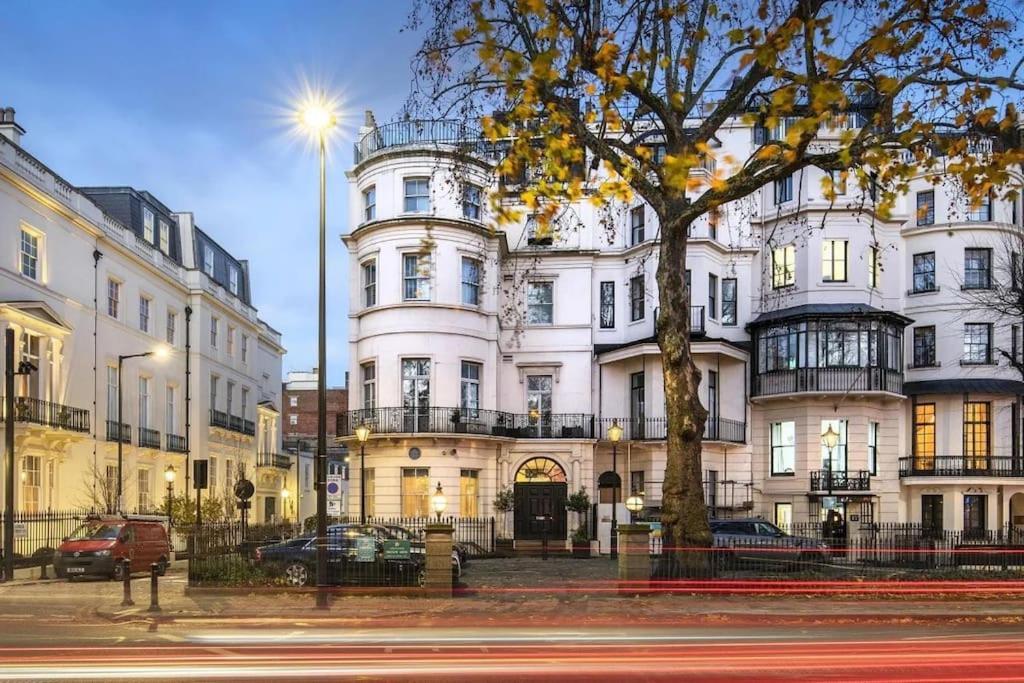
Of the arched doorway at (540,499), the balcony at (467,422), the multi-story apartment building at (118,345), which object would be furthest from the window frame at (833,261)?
the multi-story apartment building at (118,345)

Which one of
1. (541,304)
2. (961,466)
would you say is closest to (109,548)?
(541,304)

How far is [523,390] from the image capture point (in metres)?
37.3

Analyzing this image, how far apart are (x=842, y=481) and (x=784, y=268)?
867 centimetres

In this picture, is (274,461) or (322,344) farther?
(274,461)

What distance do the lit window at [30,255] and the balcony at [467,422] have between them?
37.7 feet

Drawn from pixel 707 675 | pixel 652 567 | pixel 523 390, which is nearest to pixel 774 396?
pixel 523 390

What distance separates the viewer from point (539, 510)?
118ft

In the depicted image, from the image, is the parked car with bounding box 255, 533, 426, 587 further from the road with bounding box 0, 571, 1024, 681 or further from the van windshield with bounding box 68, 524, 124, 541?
the van windshield with bounding box 68, 524, 124, 541

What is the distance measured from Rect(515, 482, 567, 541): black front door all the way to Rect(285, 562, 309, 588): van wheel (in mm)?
16639

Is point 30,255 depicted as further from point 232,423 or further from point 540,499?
point 540,499

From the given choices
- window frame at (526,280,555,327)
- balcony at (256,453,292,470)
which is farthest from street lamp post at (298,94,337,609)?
balcony at (256,453,292,470)

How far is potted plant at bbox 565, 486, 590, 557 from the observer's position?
3362cm

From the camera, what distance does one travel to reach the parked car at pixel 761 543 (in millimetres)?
20500

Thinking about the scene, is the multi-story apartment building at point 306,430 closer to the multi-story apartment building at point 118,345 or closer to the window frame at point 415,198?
the multi-story apartment building at point 118,345
